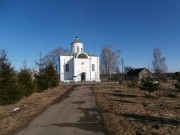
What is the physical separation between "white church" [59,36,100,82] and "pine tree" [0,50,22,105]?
43.3 m

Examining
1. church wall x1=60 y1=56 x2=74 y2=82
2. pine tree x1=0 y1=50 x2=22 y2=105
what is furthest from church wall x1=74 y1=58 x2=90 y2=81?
pine tree x1=0 y1=50 x2=22 y2=105

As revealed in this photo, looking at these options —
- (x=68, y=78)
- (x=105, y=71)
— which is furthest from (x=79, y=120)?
(x=105, y=71)

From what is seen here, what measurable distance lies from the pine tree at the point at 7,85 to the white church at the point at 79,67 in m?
43.3

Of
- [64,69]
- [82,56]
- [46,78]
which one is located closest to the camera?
[46,78]

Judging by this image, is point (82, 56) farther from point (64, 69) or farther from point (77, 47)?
point (77, 47)

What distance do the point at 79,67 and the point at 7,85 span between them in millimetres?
45343

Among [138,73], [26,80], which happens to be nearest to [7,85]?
[26,80]

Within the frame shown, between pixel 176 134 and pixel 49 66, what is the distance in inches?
1292

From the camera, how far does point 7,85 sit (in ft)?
68.2

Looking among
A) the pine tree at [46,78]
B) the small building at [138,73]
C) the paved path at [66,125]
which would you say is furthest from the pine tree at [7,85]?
the small building at [138,73]

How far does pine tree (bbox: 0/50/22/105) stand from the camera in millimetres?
20438

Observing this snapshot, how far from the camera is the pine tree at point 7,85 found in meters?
20.4

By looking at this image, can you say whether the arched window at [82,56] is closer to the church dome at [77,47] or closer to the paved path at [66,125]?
the church dome at [77,47]

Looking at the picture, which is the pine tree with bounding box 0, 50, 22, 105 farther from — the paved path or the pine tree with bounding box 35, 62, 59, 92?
the pine tree with bounding box 35, 62, 59, 92
